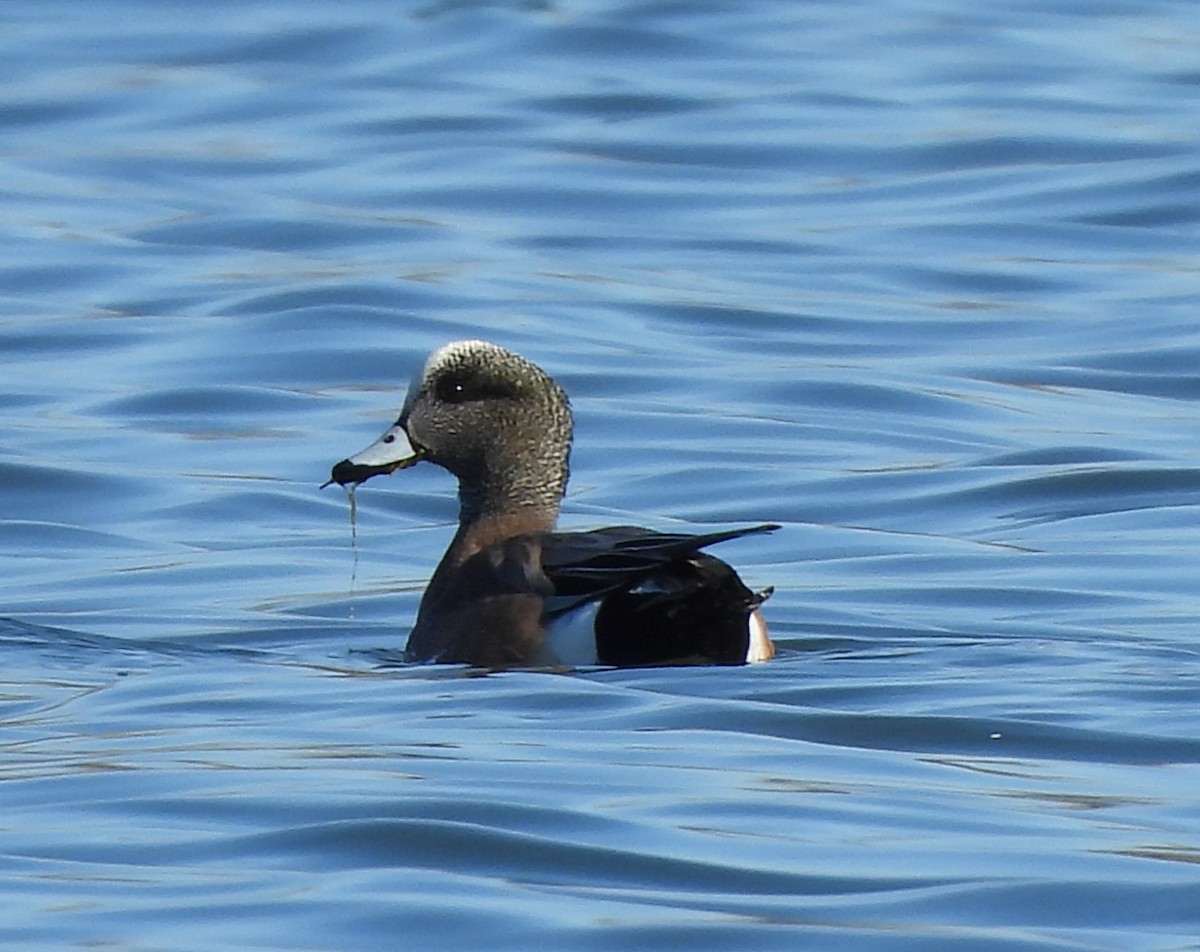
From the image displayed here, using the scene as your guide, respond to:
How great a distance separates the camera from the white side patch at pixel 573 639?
8.42 meters

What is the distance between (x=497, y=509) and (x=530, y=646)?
100cm

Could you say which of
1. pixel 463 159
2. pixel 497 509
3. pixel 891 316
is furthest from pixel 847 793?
pixel 463 159

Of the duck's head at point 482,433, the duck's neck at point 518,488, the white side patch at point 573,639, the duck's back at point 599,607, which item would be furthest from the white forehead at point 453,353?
the white side patch at point 573,639

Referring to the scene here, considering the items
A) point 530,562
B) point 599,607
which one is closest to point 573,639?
point 599,607

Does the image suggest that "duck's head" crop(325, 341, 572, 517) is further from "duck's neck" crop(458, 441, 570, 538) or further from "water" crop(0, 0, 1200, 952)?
"water" crop(0, 0, 1200, 952)

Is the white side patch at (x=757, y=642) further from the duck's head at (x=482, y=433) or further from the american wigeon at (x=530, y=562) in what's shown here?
the duck's head at (x=482, y=433)

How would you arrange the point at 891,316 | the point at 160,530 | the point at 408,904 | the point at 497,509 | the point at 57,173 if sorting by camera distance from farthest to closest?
the point at 57,173, the point at 891,316, the point at 160,530, the point at 497,509, the point at 408,904

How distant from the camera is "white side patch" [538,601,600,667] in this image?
842cm

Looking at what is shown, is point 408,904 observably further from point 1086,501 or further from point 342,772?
point 1086,501

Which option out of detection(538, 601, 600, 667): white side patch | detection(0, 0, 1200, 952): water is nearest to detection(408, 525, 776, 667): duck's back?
detection(538, 601, 600, 667): white side patch

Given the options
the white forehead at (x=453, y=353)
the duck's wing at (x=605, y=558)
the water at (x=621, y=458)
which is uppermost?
the white forehead at (x=453, y=353)

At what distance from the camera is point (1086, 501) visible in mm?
11828

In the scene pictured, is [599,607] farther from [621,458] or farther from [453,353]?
[621,458]

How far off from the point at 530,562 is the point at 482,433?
2.55ft
